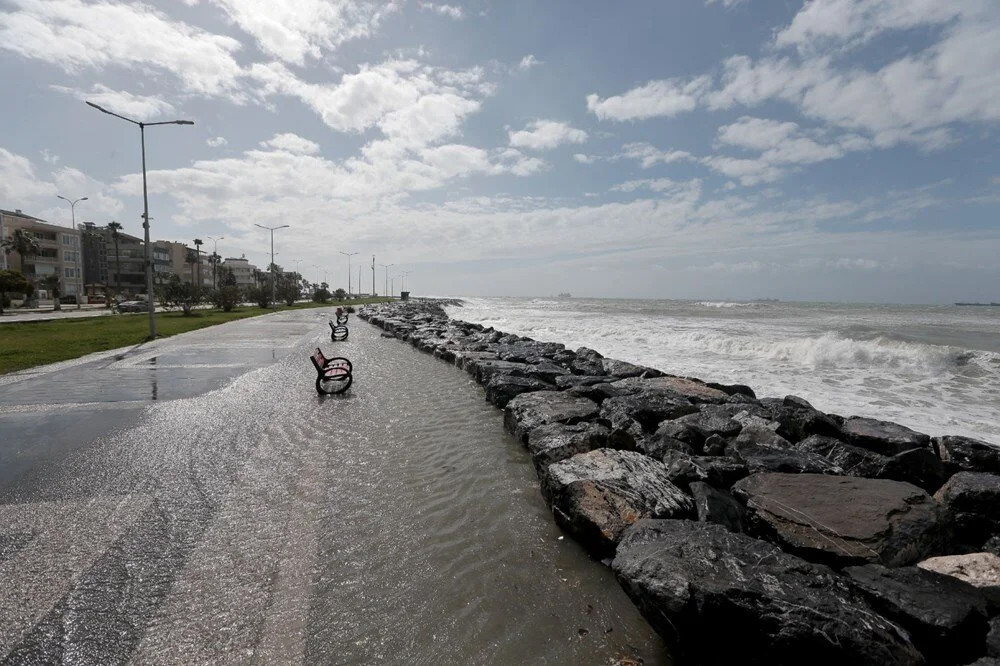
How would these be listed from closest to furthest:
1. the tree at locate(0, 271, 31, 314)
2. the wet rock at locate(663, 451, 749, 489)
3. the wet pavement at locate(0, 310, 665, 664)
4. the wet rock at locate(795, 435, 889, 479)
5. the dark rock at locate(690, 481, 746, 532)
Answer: the wet pavement at locate(0, 310, 665, 664) → the dark rock at locate(690, 481, 746, 532) → the wet rock at locate(663, 451, 749, 489) → the wet rock at locate(795, 435, 889, 479) → the tree at locate(0, 271, 31, 314)

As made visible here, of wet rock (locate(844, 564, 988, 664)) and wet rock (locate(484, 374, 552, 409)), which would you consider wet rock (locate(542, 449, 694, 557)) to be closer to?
wet rock (locate(844, 564, 988, 664))

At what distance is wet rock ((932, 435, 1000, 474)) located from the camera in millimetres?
5359

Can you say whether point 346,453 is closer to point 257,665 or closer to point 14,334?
point 257,665

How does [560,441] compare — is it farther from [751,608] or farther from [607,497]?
[751,608]

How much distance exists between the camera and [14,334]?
65.6 feet

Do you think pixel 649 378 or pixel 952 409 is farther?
pixel 649 378

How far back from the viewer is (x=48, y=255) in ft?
238

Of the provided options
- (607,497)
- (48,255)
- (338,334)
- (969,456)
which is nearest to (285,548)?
(607,497)

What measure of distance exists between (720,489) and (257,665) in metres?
4.15

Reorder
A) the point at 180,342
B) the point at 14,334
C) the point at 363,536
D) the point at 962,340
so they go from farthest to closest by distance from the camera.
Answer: the point at 962,340
the point at 14,334
the point at 180,342
the point at 363,536

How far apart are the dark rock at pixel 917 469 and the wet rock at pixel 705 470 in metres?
1.60

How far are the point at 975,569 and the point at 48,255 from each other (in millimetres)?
102718

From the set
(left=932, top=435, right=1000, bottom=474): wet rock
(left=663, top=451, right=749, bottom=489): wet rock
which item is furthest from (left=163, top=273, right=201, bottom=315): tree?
(left=932, top=435, right=1000, bottom=474): wet rock

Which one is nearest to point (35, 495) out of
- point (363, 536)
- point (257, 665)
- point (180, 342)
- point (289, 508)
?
point (289, 508)
